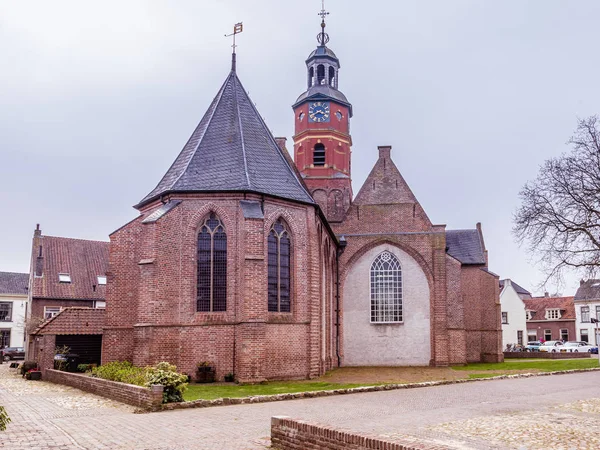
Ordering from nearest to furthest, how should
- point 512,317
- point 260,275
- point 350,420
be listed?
point 350,420
point 260,275
point 512,317

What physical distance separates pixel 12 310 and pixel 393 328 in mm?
41754

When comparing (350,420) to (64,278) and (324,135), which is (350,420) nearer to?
(324,135)

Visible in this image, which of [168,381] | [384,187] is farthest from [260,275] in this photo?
[384,187]

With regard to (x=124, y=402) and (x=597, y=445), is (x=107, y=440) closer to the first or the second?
(x=124, y=402)

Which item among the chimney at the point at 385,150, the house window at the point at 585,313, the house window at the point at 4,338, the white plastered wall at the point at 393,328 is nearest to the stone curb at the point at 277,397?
the white plastered wall at the point at 393,328

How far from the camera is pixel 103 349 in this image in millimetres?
25531

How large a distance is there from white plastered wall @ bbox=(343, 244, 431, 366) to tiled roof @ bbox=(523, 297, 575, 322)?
148 feet

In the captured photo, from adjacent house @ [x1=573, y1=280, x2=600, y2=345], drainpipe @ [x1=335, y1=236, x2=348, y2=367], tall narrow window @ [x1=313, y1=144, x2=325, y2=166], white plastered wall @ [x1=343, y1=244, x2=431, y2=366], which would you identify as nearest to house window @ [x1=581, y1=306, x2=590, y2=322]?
adjacent house @ [x1=573, y1=280, x2=600, y2=345]

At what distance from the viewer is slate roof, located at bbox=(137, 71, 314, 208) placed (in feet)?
80.6

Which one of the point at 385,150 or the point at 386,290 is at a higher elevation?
the point at 385,150

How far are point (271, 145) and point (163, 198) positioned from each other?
5.54 m

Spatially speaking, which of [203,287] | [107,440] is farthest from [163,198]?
[107,440]

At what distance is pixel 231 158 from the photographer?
25.5m

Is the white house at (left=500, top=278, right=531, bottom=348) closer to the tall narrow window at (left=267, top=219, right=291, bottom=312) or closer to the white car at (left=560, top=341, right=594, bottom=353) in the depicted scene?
the white car at (left=560, top=341, right=594, bottom=353)
